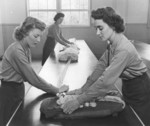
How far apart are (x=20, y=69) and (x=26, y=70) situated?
0.06 m

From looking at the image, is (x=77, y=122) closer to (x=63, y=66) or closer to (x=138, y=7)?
(x=63, y=66)

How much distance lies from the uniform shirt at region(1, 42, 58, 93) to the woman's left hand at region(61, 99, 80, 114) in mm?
467

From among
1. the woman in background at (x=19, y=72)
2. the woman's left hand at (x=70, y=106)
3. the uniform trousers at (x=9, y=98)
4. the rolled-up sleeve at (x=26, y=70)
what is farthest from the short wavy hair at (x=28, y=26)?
the woman's left hand at (x=70, y=106)

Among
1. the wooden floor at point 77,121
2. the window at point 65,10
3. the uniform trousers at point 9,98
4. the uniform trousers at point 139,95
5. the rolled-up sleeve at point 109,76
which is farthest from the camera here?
the window at point 65,10

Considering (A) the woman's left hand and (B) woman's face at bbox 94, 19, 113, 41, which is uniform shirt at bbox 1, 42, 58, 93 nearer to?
(A) the woman's left hand

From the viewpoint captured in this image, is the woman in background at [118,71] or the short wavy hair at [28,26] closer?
the woman in background at [118,71]

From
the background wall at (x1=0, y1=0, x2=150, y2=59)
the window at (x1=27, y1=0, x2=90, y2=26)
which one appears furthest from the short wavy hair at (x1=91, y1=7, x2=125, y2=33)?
the window at (x1=27, y1=0, x2=90, y2=26)

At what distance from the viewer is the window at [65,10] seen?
806 centimetres

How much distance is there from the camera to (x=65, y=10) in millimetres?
8133

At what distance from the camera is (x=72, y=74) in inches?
116

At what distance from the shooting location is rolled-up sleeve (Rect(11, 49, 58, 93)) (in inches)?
85.1

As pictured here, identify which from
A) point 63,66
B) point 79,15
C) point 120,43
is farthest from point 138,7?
point 120,43

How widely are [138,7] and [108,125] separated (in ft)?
22.6

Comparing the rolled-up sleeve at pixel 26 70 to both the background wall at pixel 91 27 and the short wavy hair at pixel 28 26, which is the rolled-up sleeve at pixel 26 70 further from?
the background wall at pixel 91 27
